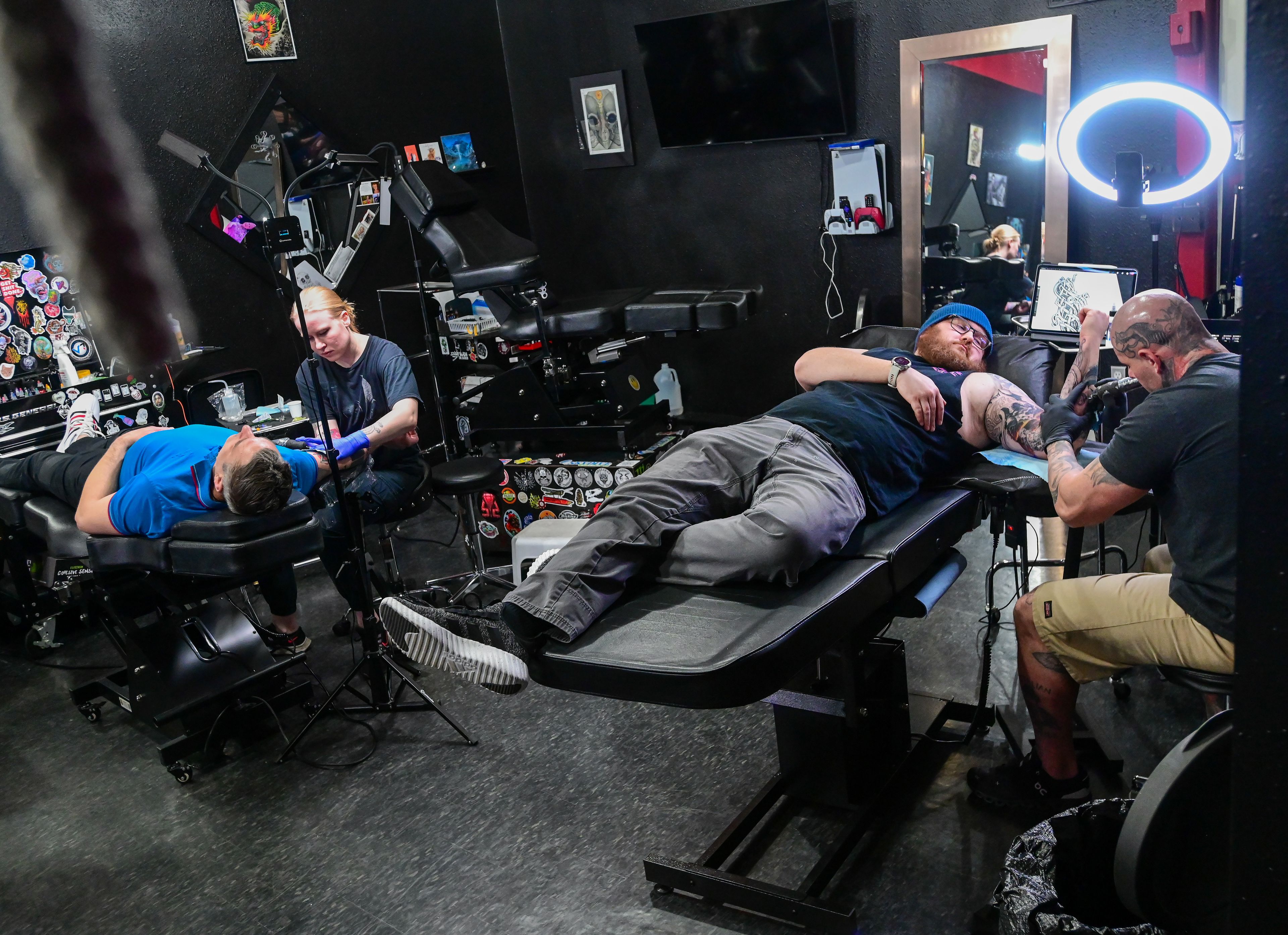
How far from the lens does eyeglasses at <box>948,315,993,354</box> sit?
3240mm

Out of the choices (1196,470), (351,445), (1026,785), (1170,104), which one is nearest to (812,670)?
(1026,785)

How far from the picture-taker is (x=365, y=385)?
12.5 ft

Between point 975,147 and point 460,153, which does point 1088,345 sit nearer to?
point 975,147

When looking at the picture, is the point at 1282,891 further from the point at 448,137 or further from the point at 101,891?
the point at 448,137

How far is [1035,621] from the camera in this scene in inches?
89.9

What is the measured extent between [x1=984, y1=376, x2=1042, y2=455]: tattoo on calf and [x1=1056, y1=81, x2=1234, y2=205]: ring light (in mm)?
866

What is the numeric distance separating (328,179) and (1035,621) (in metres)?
3.02

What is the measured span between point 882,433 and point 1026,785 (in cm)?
92

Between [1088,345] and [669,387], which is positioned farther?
[669,387]

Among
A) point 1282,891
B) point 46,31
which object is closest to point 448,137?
point 46,31

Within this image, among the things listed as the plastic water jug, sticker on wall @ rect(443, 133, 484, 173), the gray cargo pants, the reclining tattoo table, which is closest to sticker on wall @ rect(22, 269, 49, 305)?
sticker on wall @ rect(443, 133, 484, 173)

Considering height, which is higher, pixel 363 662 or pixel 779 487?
pixel 779 487

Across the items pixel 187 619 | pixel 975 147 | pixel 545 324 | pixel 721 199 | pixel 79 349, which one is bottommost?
pixel 187 619

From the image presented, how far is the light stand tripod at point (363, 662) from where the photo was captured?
3.00 meters
